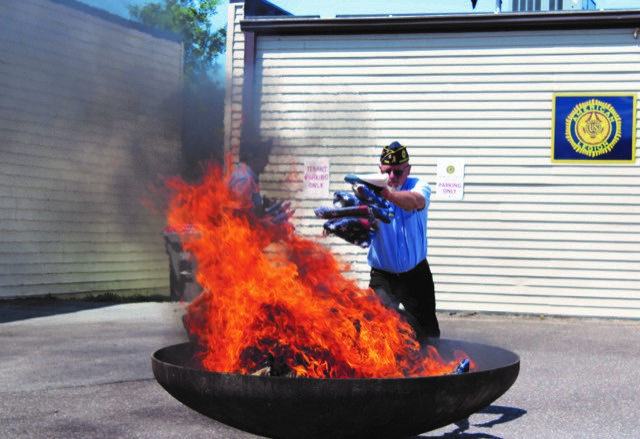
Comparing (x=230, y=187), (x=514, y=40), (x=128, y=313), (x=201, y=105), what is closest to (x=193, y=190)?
(x=230, y=187)

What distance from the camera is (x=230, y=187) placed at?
4660 mm

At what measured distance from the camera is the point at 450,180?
530 inches

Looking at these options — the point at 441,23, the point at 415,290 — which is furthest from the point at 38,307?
→ the point at 415,290

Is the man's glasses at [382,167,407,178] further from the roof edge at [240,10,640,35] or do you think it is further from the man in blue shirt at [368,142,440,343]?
the roof edge at [240,10,640,35]

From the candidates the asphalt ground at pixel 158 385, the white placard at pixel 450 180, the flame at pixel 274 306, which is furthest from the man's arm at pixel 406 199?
the white placard at pixel 450 180

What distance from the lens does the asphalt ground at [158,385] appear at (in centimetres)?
596

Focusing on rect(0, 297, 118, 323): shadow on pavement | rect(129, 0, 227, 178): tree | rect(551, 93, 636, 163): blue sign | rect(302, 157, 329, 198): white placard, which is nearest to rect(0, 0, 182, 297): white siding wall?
rect(129, 0, 227, 178): tree

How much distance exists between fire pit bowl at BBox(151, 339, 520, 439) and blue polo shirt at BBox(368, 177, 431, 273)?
1.89 meters

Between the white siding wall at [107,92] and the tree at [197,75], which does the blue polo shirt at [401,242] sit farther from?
the white siding wall at [107,92]

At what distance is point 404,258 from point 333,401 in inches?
92.2

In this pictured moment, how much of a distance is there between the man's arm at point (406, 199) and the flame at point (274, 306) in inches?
18.3

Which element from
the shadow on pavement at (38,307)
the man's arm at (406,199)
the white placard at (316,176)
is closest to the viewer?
the man's arm at (406,199)

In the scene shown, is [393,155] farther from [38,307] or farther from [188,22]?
[38,307]

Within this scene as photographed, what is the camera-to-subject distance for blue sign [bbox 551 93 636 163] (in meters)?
13.0
